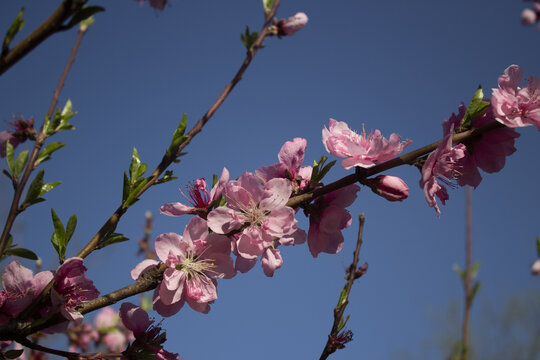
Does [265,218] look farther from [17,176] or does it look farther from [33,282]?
[17,176]

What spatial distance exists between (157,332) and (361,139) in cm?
104

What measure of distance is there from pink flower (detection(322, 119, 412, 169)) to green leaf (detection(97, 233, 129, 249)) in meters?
0.77

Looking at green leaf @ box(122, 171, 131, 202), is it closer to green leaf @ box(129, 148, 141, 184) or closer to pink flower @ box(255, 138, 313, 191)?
green leaf @ box(129, 148, 141, 184)

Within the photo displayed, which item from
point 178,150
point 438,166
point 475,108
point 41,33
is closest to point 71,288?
point 178,150

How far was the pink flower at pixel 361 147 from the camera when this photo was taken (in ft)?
4.50

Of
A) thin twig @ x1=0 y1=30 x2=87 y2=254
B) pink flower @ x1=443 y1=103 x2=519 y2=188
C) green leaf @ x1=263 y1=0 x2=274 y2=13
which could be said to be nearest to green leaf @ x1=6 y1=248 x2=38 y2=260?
thin twig @ x1=0 y1=30 x2=87 y2=254

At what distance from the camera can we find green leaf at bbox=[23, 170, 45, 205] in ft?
4.74

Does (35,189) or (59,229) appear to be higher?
(35,189)

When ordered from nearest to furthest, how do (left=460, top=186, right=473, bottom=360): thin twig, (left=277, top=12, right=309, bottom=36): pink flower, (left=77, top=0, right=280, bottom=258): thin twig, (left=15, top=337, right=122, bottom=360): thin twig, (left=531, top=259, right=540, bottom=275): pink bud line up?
(left=15, top=337, right=122, bottom=360): thin twig
(left=77, top=0, right=280, bottom=258): thin twig
(left=531, top=259, right=540, bottom=275): pink bud
(left=460, top=186, right=473, bottom=360): thin twig
(left=277, top=12, right=309, bottom=36): pink flower

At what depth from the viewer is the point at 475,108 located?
152 cm

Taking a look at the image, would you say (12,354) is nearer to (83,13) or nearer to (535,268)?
(83,13)

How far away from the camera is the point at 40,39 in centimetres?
101

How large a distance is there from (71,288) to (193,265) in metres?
0.38

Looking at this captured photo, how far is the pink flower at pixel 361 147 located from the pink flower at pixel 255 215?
0.24m
